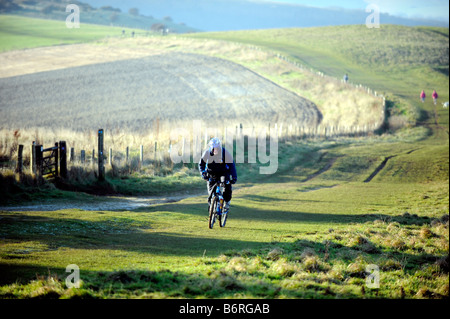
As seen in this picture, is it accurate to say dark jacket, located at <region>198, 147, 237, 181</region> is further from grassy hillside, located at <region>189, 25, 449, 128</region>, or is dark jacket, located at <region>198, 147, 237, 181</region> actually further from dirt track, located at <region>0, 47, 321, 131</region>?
grassy hillside, located at <region>189, 25, 449, 128</region>

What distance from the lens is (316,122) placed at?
182 feet

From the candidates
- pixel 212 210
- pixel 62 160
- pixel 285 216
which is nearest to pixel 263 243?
pixel 212 210

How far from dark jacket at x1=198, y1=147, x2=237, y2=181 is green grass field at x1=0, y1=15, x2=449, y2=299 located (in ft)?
6.15

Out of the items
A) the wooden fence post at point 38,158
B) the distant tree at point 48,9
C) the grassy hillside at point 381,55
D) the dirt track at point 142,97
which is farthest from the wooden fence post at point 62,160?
the distant tree at point 48,9

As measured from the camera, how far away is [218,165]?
13.9m

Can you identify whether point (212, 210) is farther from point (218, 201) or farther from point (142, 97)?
point (142, 97)

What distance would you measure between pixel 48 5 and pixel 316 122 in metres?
81.3

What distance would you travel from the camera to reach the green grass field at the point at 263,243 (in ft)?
26.0

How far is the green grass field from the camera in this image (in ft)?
26.0

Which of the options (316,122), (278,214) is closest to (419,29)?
(316,122)

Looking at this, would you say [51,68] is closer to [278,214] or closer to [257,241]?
[278,214]

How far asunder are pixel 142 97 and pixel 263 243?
53463 millimetres

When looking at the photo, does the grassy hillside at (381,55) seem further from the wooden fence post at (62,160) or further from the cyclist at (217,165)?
the cyclist at (217,165)
